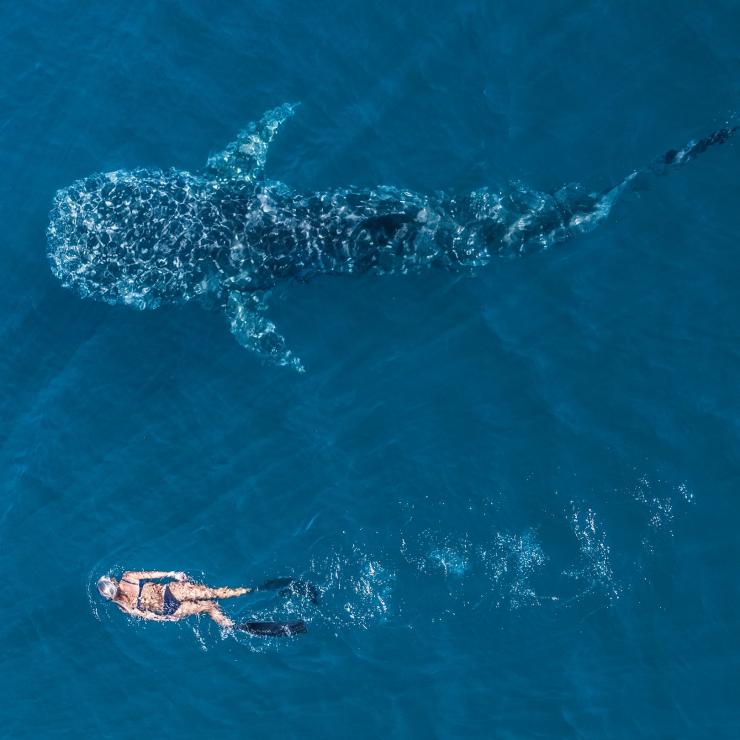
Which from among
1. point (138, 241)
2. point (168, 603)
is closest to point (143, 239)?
point (138, 241)

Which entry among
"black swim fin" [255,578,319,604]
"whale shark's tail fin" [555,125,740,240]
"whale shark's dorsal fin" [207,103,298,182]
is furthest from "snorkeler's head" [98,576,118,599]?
"whale shark's tail fin" [555,125,740,240]

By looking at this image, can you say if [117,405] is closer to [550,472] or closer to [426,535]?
[426,535]

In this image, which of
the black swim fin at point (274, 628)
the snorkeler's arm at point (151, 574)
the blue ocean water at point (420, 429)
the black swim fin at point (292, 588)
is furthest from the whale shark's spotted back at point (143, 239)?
the black swim fin at point (274, 628)

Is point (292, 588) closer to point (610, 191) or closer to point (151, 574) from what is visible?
point (151, 574)

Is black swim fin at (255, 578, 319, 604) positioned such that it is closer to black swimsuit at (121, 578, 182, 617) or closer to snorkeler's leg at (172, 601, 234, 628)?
snorkeler's leg at (172, 601, 234, 628)

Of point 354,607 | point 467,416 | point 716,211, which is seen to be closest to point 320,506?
point 354,607

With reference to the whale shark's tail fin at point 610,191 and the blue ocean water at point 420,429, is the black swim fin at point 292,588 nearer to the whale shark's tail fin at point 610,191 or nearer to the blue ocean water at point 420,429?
the blue ocean water at point 420,429

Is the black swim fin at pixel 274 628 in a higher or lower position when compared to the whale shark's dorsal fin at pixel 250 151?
lower
